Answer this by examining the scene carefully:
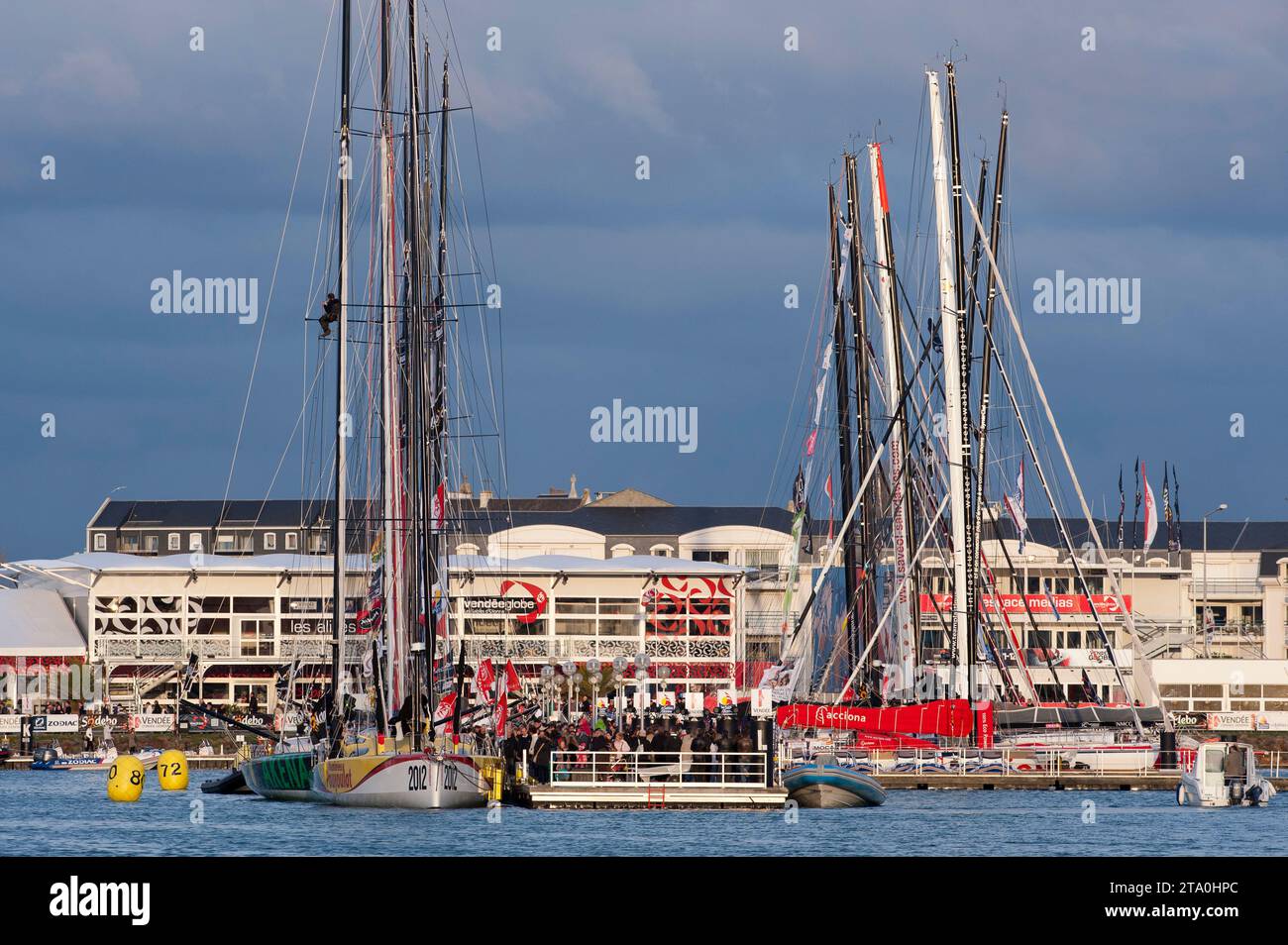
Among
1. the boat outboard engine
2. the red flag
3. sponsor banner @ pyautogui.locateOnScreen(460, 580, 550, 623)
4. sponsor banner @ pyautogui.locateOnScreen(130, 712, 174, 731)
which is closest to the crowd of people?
the red flag

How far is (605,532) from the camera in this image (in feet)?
548

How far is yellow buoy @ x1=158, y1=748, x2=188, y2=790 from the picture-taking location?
2943 inches

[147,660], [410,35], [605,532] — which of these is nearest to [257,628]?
[147,660]

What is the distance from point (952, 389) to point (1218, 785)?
17.1 m

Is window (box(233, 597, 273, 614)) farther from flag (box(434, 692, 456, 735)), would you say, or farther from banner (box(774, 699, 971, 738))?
flag (box(434, 692, 456, 735))

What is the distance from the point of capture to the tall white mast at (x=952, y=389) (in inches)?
2665

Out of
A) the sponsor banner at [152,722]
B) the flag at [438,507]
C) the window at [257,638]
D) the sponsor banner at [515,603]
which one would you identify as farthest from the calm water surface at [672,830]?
the window at [257,638]

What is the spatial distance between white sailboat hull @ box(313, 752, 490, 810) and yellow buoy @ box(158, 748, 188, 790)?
890 inches

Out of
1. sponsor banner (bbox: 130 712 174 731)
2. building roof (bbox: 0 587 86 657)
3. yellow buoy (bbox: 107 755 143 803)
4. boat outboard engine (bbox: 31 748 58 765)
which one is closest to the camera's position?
yellow buoy (bbox: 107 755 143 803)

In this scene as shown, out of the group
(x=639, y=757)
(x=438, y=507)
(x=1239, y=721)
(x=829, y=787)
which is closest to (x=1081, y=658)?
(x=1239, y=721)

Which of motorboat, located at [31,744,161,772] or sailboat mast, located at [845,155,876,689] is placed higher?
sailboat mast, located at [845,155,876,689]

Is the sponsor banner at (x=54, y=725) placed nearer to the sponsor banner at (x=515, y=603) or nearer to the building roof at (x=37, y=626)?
the building roof at (x=37, y=626)
